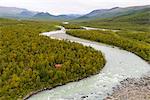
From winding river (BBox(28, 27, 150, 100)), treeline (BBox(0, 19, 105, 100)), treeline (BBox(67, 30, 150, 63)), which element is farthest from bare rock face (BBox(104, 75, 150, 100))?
treeline (BBox(67, 30, 150, 63))

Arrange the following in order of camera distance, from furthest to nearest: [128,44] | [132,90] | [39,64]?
[128,44]
[39,64]
[132,90]

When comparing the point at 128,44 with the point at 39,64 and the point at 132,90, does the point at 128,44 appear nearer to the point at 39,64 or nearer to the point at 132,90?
the point at 39,64

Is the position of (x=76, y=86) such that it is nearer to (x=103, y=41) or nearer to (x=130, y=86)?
(x=130, y=86)

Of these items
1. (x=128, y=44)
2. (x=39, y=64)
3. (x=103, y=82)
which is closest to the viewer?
(x=103, y=82)

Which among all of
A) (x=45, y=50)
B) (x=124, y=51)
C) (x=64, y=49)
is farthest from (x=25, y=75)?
(x=124, y=51)

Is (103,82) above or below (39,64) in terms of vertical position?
below

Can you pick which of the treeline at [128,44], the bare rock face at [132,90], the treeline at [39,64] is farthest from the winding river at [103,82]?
the treeline at [128,44]

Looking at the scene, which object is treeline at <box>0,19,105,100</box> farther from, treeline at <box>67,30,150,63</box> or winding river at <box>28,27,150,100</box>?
treeline at <box>67,30,150,63</box>

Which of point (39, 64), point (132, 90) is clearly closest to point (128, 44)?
point (39, 64)
